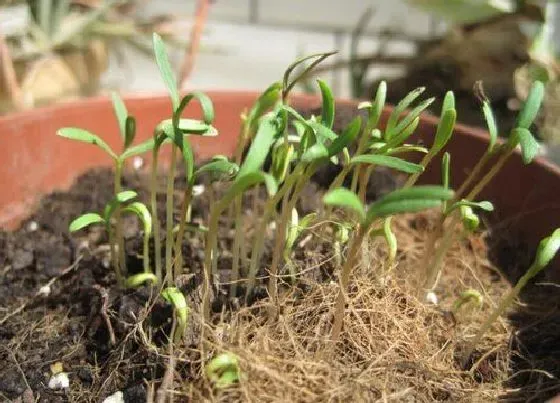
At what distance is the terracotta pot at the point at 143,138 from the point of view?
732 mm

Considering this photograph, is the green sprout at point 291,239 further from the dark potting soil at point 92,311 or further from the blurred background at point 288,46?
the blurred background at point 288,46

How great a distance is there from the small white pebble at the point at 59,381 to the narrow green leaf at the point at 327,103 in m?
0.31

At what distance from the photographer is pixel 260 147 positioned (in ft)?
1.54

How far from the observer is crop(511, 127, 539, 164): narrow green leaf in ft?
1.69

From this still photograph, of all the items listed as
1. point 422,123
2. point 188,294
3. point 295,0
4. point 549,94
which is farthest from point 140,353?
point 295,0

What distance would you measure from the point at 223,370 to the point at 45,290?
11.2 inches

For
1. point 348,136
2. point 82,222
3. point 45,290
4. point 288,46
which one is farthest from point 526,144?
point 288,46

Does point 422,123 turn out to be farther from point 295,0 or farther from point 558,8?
point 295,0

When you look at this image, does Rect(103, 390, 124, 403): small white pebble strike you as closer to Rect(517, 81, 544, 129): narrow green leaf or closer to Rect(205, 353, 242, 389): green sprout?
Rect(205, 353, 242, 389): green sprout

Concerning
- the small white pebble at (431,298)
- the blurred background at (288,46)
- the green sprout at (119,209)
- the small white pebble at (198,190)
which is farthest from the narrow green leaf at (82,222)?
the blurred background at (288,46)

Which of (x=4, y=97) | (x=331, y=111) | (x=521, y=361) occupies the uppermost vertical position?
(x=331, y=111)

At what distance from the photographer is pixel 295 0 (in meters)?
1.78

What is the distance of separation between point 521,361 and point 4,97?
910 millimetres

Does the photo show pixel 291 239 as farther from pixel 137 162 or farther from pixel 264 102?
pixel 137 162
